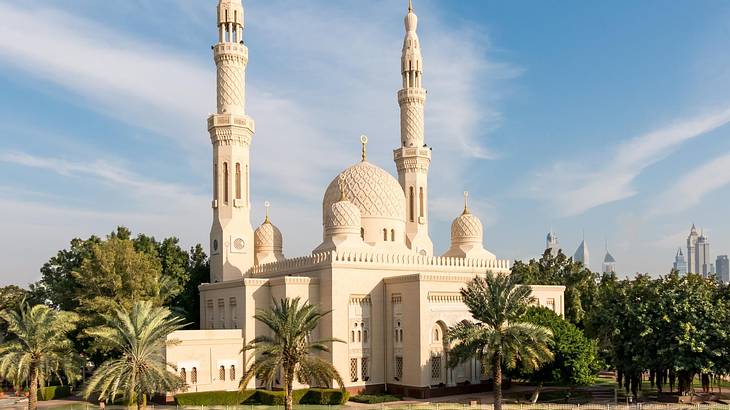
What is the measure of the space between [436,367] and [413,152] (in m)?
18.0

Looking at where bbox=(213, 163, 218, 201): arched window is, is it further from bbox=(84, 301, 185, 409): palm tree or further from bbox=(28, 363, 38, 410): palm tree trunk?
bbox=(84, 301, 185, 409): palm tree

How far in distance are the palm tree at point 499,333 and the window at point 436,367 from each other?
6.76 m

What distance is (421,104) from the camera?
176ft

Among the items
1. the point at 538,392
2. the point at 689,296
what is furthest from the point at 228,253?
the point at 689,296

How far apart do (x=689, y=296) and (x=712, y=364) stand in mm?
3532

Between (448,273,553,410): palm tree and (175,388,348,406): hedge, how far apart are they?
25.4 ft

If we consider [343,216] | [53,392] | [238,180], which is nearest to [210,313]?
[238,180]

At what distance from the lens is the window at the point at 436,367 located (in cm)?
3875

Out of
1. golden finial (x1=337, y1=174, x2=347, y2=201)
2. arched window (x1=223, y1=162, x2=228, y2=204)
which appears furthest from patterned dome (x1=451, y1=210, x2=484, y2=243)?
arched window (x1=223, y1=162, x2=228, y2=204)

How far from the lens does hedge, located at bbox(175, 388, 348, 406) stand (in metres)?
36.4

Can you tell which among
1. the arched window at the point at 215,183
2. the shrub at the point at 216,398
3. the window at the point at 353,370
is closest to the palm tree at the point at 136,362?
the shrub at the point at 216,398

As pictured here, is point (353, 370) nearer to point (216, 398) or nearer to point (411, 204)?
point (216, 398)

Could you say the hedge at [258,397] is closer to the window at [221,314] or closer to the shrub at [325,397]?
the shrub at [325,397]

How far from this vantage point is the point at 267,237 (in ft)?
160
